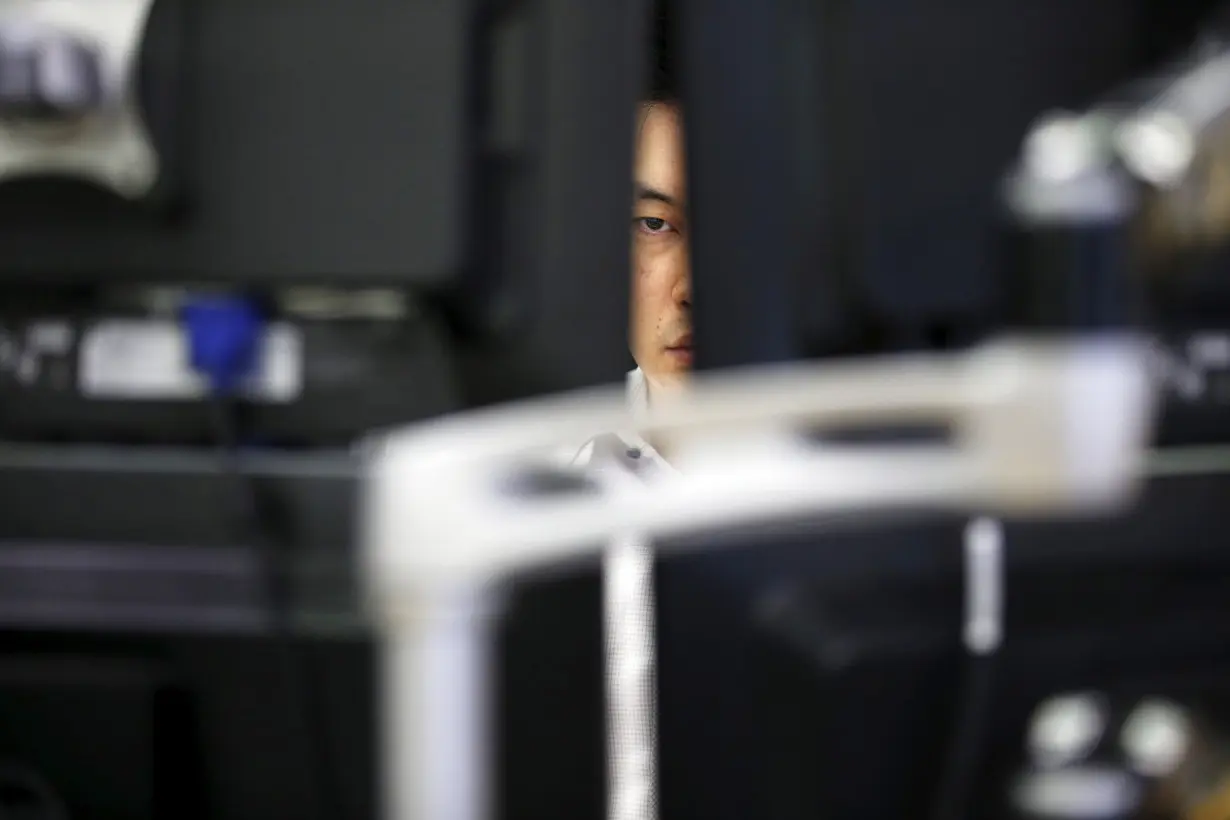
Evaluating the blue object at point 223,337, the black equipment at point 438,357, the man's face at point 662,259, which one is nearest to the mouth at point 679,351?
the man's face at point 662,259

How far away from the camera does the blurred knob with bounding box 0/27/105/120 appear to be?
15.4 inches

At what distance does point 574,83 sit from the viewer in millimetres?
434

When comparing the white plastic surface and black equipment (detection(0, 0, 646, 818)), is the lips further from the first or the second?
the white plastic surface

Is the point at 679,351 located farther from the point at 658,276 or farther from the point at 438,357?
the point at 438,357

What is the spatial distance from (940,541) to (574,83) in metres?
0.24

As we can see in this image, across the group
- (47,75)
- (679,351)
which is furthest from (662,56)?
(47,75)

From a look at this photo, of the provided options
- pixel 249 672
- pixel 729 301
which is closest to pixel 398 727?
pixel 249 672

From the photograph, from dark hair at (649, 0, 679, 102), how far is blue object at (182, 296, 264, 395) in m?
0.20

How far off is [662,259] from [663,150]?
2.4 inches

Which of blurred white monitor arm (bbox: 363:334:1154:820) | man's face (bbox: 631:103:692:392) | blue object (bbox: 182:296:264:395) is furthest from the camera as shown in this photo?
man's face (bbox: 631:103:692:392)

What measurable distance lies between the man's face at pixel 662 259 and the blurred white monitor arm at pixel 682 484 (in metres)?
0.18

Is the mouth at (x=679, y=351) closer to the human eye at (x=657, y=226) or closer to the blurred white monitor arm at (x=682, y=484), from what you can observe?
the human eye at (x=657, y=226)

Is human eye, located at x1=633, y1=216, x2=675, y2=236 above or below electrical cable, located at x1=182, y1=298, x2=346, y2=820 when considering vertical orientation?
above

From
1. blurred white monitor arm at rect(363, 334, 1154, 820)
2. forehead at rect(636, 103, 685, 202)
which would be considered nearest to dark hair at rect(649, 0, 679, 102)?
forehead at rect(636, 103, 685, 202)
